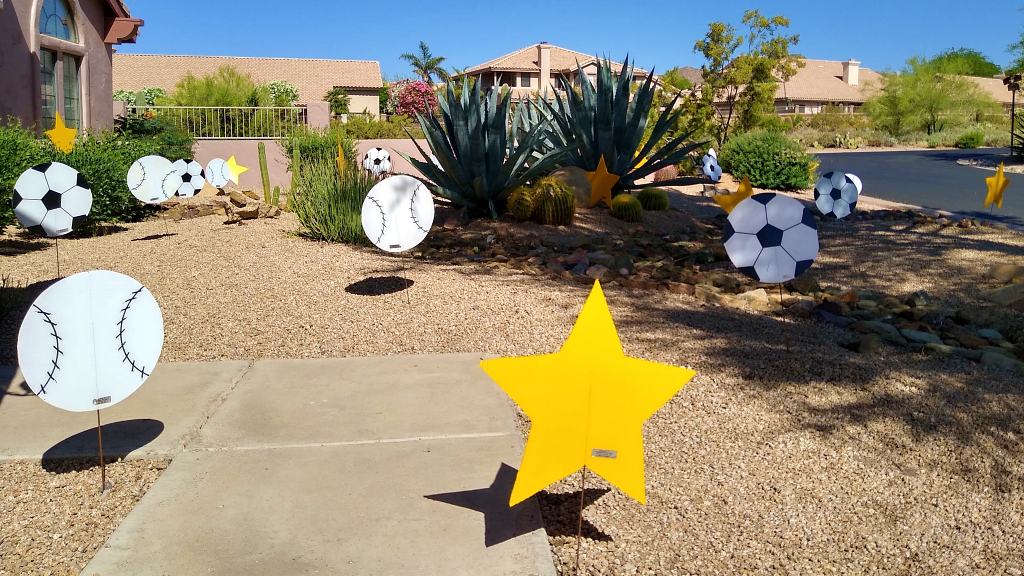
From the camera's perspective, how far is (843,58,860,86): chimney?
3061 inches

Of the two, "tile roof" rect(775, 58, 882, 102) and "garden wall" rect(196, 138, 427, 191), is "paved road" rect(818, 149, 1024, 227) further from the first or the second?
"tile roof" rect(775, 58, 882, 102)

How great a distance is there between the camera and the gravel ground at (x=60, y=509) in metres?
3.26

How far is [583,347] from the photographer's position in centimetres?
317

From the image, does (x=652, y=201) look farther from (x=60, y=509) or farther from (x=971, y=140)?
(x=971, y=140)

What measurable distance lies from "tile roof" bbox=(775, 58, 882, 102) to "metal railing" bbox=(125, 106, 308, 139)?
50740 millimetres

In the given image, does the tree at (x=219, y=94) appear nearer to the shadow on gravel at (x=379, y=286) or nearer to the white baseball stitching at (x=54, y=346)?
the shadow on gravel at (x=379, y=286)

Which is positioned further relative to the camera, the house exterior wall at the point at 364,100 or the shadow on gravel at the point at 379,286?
the house exterior wall at the point at 364,100

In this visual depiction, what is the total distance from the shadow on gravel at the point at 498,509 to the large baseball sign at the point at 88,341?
153 cm

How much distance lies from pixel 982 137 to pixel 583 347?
47.5 metres

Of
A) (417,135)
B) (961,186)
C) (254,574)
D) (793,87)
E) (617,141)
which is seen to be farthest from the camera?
(793,87)

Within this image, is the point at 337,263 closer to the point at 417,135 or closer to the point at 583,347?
the point at 583,347

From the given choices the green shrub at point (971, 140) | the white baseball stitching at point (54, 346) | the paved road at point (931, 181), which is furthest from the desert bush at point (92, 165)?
the green shrub at point (971, 140)

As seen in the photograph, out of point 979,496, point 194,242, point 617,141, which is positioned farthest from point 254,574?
point 617,141

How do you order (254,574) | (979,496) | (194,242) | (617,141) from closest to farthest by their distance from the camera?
(254,574)
(979,496)
(194,242)
(617,141)
